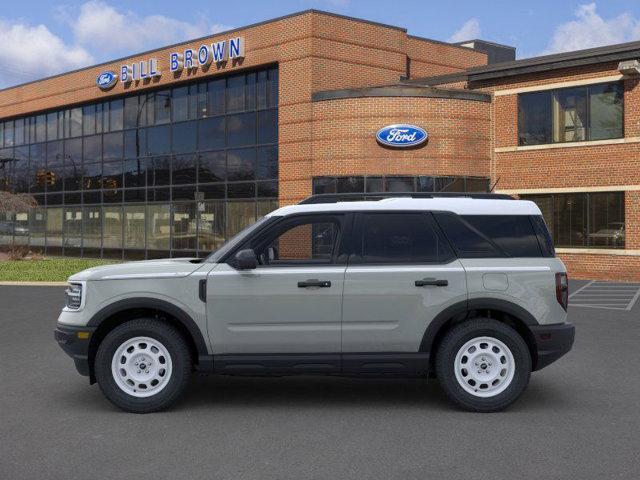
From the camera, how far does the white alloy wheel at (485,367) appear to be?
6579mm

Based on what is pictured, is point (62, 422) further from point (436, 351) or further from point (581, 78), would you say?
point (581, 78)

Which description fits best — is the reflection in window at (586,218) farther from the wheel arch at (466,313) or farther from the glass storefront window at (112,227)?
the glass storefront window at (112,227)

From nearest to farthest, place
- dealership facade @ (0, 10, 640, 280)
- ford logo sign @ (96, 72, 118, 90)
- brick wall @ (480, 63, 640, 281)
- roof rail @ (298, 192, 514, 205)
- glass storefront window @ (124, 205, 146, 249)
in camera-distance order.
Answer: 1. roof rail @ (298, 192, 514, 205)
2. brick wall @ (480, 63, 640, 281)
3. dealership facade @ (0, 10, 640, 280)
4. glass storefront window @ (124, 205, 146, 249)
5. ford logo sign @ (96, 72, 118, 90)

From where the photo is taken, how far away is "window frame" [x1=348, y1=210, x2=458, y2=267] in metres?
6.66

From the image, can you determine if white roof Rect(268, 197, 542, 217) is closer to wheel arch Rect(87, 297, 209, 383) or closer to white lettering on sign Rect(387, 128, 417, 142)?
wheel arch Rect(87, 297, 209, 383)

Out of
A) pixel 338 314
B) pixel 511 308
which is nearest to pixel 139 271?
pixel 338 314

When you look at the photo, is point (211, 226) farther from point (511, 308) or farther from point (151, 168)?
point (511, 308)

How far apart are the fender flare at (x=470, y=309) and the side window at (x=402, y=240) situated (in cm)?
45

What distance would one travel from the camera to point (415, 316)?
655 cm

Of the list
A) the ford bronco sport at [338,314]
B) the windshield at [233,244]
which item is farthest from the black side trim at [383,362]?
the windshield at [233,244]

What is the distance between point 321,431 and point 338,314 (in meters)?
1.06

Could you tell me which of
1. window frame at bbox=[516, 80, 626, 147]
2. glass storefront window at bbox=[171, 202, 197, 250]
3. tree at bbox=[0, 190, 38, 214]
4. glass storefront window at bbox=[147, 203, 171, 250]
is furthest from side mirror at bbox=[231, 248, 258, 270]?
tree at bbox=[0, 190, 38, 214]

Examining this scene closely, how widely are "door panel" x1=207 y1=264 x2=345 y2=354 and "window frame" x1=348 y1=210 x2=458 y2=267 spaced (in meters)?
0.30

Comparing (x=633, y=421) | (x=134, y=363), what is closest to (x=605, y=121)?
(x=633, y=421)
